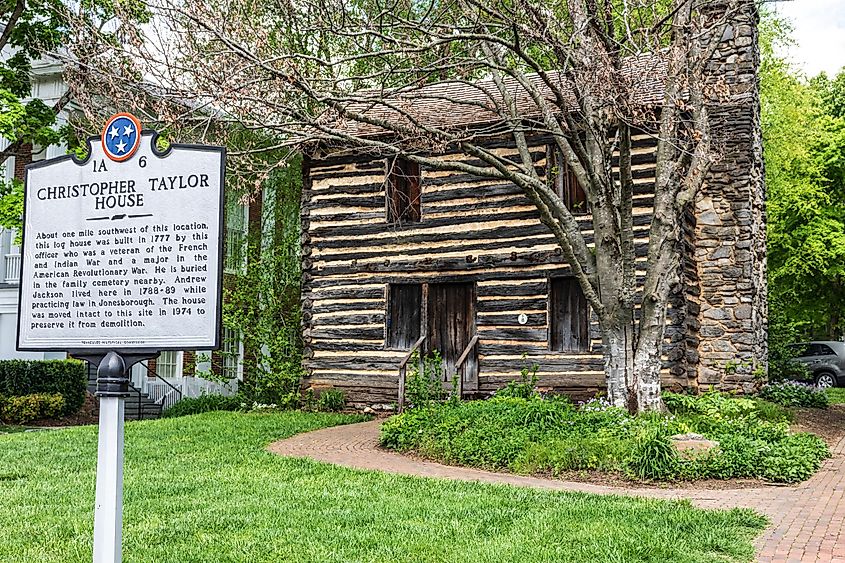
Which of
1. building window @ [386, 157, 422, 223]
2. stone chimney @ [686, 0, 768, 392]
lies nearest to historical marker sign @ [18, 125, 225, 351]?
building window @ [386, 157, 422, 223]

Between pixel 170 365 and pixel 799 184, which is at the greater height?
pixel 799 184

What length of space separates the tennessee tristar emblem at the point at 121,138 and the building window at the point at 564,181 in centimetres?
1277

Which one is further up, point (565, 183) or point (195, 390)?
point (565, 183)

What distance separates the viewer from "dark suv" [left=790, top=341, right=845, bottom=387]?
30.3 metres

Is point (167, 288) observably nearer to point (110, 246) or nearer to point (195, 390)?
point (110, 246)

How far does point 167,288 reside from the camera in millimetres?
4781

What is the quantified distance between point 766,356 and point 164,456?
15229mm

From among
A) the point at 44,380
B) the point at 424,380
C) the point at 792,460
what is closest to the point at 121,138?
the point at 792,460

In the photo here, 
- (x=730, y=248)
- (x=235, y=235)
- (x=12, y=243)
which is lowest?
(x=730, y=248)

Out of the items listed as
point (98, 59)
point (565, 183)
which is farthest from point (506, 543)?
point (565, 183)

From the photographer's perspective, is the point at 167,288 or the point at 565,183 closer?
the point at 167,288

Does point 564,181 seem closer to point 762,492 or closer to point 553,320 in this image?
point 553,320

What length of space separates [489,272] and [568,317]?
6.07ft

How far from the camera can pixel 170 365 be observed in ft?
77.7
